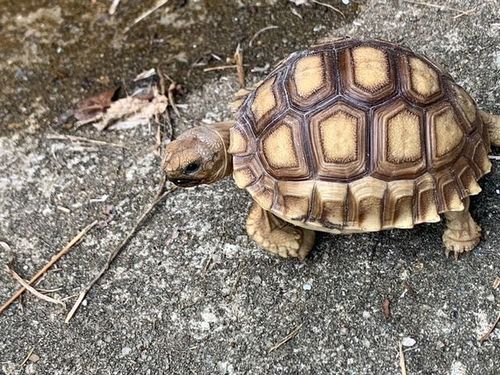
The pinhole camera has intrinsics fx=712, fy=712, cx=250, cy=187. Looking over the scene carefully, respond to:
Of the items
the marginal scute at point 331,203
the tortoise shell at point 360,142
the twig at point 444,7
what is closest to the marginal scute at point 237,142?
the tortoise shell at point 360,142

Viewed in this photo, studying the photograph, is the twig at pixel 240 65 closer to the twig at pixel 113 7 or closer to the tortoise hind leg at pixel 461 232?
the twig at pixel 113 7

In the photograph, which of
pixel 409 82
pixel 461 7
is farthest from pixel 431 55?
pixel 409 82

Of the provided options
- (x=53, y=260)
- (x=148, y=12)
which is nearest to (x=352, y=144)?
(x=53, y=260)

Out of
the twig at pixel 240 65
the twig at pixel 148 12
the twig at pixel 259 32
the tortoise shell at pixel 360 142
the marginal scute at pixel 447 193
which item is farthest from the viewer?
the twig at pixel 148 12

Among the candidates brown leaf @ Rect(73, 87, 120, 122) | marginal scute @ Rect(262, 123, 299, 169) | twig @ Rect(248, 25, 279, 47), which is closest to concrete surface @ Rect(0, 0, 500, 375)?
brown leaf @ Rect(73, 87, 120, 122)

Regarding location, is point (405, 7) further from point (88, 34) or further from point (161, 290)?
point (161, 290)

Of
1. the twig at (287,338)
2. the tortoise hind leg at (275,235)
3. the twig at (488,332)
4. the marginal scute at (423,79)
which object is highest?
the marginal scute at (423,79)
